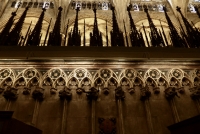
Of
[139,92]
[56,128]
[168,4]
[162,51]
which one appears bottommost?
[56,128]

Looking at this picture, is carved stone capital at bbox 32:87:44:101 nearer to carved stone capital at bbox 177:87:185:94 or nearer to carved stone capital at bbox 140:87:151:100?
carved stone capital at bbox 140:87:151:100

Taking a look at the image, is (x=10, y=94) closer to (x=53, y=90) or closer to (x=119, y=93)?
(x=53, y=90)

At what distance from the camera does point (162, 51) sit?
3.94 m

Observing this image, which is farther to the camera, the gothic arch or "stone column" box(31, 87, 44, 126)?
the gothic arch

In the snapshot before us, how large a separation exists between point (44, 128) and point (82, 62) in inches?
48.4

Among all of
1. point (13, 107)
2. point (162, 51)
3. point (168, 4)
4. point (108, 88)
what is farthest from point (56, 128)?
point (168, 4)

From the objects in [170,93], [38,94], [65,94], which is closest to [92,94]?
[65,94]

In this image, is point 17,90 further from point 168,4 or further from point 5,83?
point 168,4

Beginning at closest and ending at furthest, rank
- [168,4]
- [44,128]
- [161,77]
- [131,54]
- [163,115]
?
[44,128] → [163,115] → [161,77] → [131,54] → [168,4]

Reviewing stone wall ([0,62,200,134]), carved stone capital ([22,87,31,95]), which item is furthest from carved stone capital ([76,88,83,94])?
carved stone capital ([22,87,31,95])

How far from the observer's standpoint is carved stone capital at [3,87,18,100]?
3166 mm

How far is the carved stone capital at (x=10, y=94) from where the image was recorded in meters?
3.17

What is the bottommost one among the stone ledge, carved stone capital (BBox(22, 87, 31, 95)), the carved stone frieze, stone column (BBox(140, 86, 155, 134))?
the carved stone frieze

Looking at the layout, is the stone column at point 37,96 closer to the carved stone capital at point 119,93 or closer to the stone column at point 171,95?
the carved stone capital at point 119,93
